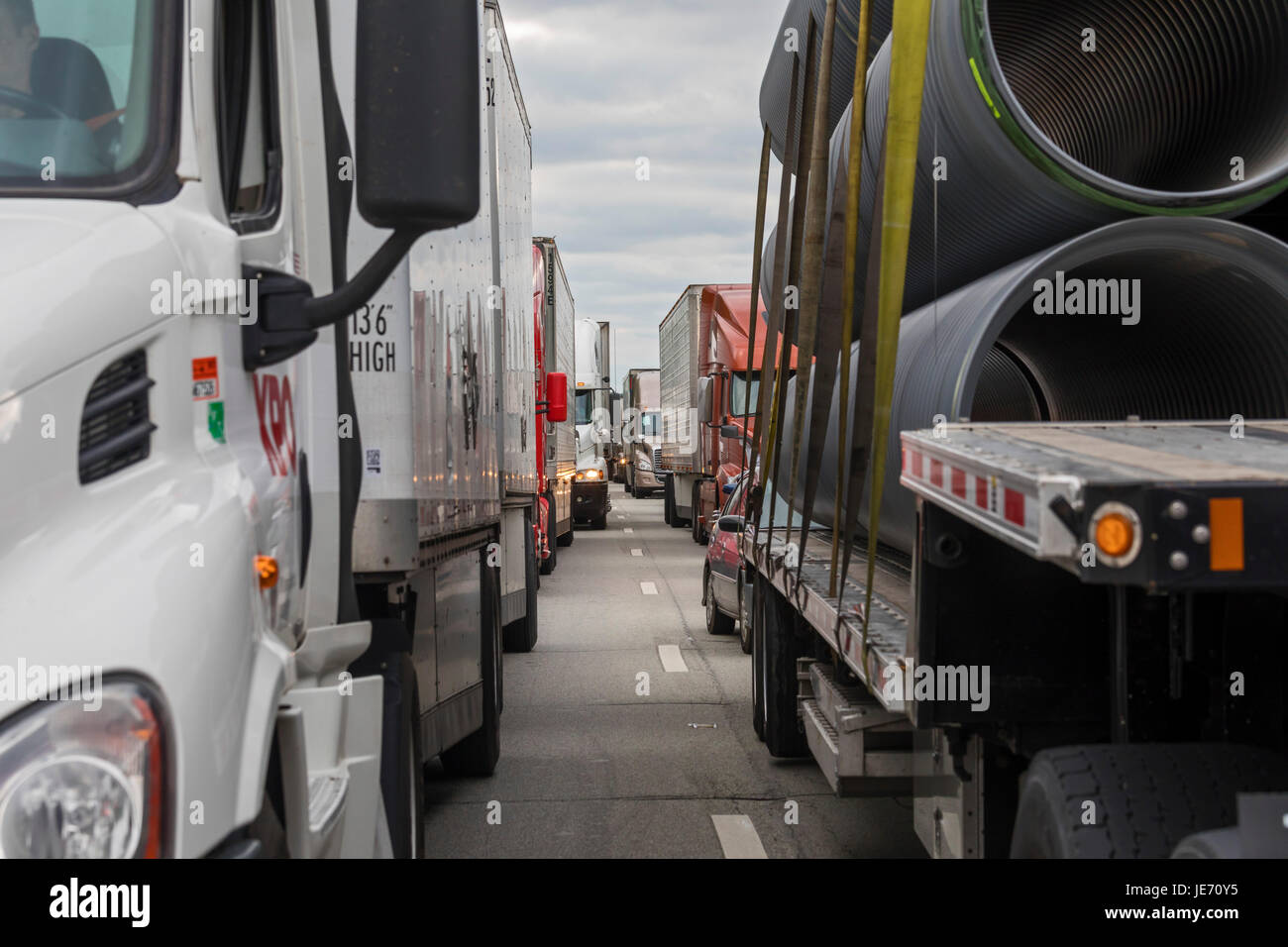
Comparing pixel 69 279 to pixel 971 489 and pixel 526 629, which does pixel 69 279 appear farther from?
pixel 526 629

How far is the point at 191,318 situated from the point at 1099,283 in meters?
3.00

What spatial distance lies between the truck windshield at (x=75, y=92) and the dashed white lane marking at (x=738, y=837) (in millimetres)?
4450

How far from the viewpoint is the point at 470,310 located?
23.2 ft

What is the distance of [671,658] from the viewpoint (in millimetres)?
12375

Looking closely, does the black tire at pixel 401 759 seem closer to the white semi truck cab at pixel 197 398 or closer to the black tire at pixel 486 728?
the white semi truck cab at pixel 197 398

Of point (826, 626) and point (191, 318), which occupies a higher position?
point (191, 318)

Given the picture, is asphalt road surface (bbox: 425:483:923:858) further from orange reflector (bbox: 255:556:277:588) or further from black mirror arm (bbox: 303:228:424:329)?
black mirror arm (bbox: 303:228:424:329)

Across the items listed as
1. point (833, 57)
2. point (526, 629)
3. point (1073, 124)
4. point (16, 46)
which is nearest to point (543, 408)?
point (526, 629)

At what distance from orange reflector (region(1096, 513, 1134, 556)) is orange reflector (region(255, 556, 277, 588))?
5.46ft

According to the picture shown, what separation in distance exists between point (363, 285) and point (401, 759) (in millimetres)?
2118

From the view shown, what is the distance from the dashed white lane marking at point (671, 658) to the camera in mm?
11844
